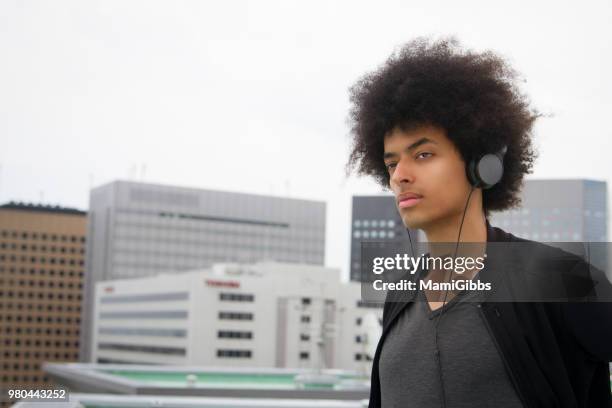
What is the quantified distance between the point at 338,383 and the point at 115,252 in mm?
78733

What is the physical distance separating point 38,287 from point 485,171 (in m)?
130

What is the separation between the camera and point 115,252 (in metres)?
107

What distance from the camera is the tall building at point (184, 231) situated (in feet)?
353

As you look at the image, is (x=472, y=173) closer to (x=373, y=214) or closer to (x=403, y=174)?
(x=403, y=174)

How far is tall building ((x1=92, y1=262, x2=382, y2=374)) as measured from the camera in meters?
69.1

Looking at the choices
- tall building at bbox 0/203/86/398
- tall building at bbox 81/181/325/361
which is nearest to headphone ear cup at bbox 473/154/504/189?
tall building at bbox 81/181/325/361

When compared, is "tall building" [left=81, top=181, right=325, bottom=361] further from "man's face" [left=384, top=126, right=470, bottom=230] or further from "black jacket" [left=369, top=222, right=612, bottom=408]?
"black jacket" [left=369, top=222, right=612, bottom=408]

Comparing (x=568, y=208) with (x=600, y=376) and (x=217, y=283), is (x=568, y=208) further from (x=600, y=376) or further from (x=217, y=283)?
(x=600, y=376)

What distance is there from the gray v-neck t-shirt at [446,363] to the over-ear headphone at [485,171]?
262mm

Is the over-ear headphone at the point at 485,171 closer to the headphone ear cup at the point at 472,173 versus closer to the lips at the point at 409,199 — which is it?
the headphone ear cup at the point at 472,173

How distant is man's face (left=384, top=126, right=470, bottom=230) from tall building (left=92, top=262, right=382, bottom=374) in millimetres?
63545

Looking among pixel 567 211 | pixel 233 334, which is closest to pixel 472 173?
pixel 233 334

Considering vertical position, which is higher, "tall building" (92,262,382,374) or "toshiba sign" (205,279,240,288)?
"toshiba sign" (205,279,240,288)

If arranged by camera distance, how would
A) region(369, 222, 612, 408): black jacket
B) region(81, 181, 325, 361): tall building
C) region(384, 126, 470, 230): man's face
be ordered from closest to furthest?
1. region(369, 222, 612, 408): black jacket
2. region(384, 126, 470, 230): man's face
3. region(81, 181, 325, 361): tall building
